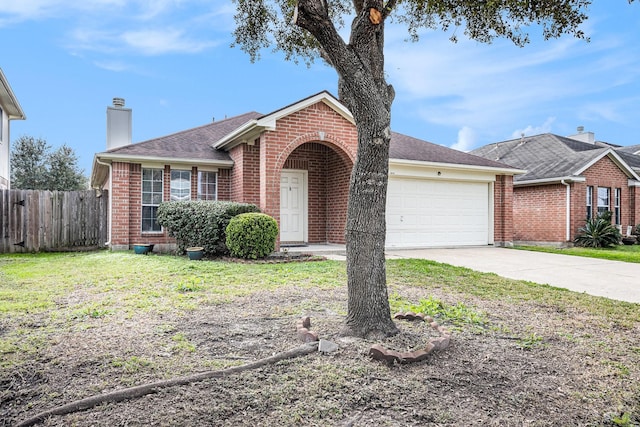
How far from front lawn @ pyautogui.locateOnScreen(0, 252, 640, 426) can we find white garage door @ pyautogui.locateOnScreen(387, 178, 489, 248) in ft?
23.8

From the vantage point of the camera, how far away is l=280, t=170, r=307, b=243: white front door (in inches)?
539

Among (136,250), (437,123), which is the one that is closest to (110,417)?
(136,250)

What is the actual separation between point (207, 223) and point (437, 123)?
11.2m

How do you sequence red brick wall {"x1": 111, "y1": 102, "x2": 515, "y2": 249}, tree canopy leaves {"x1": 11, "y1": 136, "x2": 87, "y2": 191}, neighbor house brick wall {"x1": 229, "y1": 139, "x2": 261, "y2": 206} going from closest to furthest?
red brick wall {"x1": 111, "y1": 102, "x2": 515, "y2": 249} < neighbor house brick wall {"x1": 229, "y1": 139, "x2": 261, "y2": 206} < tree canopy leaves {"x1": 11, "y1": 136, "x2": 87, "y2": 191}

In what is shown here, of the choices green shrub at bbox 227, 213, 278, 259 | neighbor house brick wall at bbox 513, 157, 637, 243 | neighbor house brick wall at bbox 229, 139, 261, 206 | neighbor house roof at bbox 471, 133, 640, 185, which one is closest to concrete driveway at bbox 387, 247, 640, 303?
green shrub at bbox 227, 213, 278, 259

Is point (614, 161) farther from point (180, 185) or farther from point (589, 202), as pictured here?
point (180, 185)

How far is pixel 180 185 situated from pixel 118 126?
212 inches

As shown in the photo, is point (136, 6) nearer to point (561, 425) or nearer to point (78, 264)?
point (78, 264)

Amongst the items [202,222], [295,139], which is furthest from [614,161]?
[202,222]

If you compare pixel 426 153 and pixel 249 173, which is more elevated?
pixel 426 153

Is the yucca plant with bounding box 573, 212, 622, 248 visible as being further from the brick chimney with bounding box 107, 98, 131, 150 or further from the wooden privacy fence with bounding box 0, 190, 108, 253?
the brick chimney with bounding box 107, 98, 131, 150

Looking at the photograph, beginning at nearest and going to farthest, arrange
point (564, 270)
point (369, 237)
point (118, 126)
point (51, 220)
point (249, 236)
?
point (369, 237) < point (564, 270) < point (249, 236) < point (51, 220) < point (118, 126)

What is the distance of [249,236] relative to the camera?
9938mm

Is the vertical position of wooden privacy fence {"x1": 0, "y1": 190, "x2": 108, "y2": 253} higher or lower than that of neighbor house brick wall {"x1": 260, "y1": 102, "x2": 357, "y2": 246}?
lower
